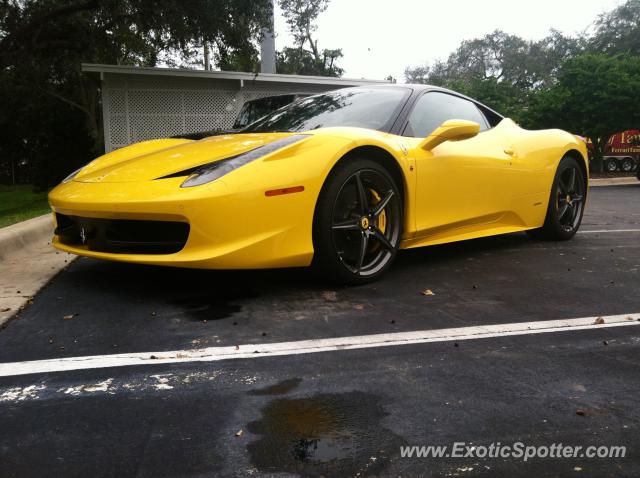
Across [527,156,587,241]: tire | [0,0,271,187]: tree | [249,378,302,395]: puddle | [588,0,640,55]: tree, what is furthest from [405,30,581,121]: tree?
[249,378,302,395]: puddle

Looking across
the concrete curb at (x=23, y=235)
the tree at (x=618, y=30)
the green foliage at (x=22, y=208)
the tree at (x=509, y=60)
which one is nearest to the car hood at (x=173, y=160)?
the concrete curb at (x=23, y=235)

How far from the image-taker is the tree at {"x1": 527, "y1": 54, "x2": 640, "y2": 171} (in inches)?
736

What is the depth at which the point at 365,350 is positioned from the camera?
8.34 feet

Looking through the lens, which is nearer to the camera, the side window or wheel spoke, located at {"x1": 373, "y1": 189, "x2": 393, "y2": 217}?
wheel spoke, located at {"x1": 373, "y1": 189, "x2": 393, "y2": 217}

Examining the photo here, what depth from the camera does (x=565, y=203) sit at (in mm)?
5562

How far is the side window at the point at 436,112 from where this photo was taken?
4195 millimetres

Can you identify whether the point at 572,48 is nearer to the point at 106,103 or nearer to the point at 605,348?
the point at 106,103

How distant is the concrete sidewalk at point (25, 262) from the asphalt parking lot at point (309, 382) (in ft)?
0.34

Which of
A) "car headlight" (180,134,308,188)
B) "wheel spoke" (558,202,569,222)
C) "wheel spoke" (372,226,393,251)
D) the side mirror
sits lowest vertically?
"wheel spoke" (558,202,569,222)

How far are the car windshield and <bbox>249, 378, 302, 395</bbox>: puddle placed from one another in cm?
209

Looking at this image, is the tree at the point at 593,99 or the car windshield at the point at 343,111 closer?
the car windshield at the point at 343,111

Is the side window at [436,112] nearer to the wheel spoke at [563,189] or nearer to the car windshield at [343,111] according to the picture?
the car windshield at [343,111]

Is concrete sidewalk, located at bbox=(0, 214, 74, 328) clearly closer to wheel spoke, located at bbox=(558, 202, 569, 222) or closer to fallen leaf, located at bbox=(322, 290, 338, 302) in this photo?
fallen leaf, located at bbox=(322, 290, 338, 302)

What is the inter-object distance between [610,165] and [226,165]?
25.7 m
